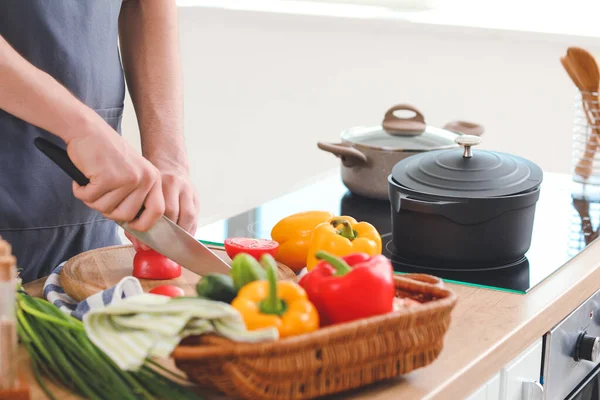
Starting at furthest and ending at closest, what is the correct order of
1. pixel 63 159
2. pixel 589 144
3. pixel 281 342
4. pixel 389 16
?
pixel 389 16 → pixel 589 144 → pixel 63 159 → pixel 281 342

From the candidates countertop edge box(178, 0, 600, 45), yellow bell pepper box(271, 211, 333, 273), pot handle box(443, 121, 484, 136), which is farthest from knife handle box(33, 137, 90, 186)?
countertop edge box(178, 0, 600, 45)

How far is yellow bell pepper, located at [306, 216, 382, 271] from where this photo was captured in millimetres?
1247

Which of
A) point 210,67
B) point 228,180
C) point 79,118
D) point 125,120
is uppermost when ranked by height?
point 79,118

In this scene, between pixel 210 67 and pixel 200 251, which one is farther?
pixel 210 67

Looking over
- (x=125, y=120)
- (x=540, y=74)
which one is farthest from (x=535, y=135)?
(x=125, y=120)

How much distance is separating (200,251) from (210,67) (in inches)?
110

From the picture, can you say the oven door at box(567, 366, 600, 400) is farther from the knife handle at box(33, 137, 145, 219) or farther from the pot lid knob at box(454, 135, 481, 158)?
the knife handle at box(33, 137, 145, 219)

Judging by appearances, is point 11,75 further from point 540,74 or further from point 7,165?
point 540,74

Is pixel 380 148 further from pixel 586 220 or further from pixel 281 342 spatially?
pixel 281 342

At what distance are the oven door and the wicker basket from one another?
2.01 ft

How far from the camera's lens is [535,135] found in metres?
3.26

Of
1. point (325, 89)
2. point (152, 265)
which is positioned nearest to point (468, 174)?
point (152, 265)

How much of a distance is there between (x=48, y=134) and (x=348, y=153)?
2.02ft

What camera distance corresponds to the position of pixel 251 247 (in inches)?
50.7
